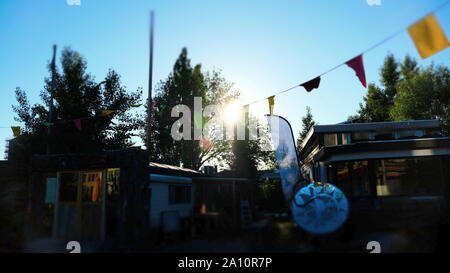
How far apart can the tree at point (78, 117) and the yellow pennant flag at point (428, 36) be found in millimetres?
11252

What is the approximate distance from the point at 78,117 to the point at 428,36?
13789 mm

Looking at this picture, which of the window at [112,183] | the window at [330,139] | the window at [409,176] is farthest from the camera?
Result: the window at [330,139]

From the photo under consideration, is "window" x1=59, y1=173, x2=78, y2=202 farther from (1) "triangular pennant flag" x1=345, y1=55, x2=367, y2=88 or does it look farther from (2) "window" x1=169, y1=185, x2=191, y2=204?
(1) "triangular pennant flag" x1=345, y1=55, x2=367, y2=88

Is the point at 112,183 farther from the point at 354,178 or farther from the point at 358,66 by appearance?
the point at 354,178

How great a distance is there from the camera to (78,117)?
1440cm

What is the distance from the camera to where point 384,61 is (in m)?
33.7

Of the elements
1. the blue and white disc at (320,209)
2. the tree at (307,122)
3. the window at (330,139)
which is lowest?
the blue and white disc at (320,209)

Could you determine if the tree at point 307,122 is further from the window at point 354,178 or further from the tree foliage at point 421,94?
the window at point 354,178

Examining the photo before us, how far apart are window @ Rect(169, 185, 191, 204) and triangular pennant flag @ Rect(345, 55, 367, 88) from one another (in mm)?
7024

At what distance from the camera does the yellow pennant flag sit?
601cm

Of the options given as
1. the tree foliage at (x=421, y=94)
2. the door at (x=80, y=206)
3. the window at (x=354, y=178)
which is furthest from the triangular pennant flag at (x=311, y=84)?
the tree foliage at (x=421, y=94)

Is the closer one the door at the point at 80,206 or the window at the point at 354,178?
the door at the point at 80,206

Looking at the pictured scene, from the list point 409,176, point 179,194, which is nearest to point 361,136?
point 409,176

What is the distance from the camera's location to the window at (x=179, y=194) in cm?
1098
